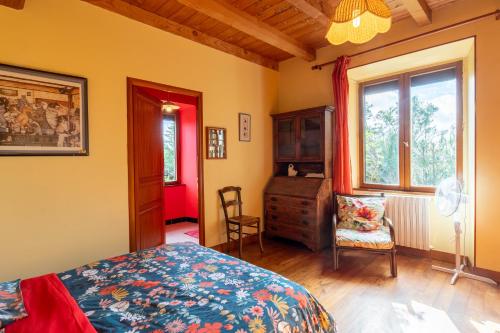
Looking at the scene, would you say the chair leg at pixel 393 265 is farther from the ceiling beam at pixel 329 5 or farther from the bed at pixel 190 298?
the ceiling beam at pixel 329 5

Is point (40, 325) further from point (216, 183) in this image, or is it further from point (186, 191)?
point (186, 191)

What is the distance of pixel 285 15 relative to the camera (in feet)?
9.96

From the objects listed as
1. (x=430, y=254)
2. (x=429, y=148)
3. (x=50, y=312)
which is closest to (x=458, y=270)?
(x=430, y=254)

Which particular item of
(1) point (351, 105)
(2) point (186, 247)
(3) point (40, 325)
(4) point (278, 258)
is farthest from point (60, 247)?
(1) point (351, 105)

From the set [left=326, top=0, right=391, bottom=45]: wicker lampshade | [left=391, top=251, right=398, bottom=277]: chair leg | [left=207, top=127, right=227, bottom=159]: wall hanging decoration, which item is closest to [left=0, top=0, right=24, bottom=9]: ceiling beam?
[left=207, top=127, right=227, bottom=159]: wall hanging decoration

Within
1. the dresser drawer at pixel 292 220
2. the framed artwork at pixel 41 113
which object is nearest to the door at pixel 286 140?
the dresser drawer at pixel 292 220

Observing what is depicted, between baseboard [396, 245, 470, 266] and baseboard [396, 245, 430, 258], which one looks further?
baseboard [396, 245, 430, 258]

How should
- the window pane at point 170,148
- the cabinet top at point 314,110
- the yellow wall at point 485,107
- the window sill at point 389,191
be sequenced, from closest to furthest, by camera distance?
the yellow wall at point 485,107 → the window sill at point 389,191 → the cabinet top at point 314,110 → the window pane at point 170,148

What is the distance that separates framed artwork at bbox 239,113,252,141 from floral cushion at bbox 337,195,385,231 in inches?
61.9

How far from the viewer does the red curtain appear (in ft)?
11.5

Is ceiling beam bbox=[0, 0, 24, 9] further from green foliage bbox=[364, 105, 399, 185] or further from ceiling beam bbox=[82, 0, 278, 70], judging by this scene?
green foliage bbox=[364, 105, 399, 185]

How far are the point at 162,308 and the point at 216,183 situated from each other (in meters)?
2.40

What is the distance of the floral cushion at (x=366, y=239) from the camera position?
8.95 ft

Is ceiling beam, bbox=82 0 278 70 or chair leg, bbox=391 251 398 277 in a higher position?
ceiling beam, bbox=82 0 278 70
